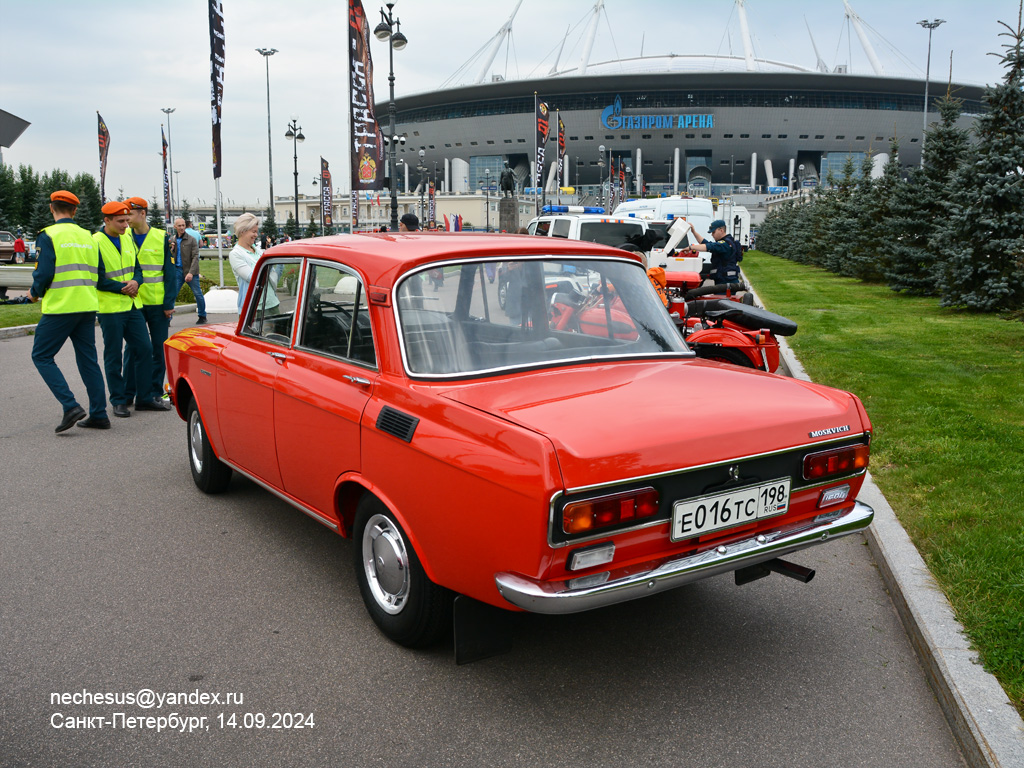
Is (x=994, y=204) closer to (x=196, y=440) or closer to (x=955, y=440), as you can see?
(x=955, y=440)

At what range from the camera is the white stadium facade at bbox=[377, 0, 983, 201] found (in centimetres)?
10731

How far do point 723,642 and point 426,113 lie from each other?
129072 millimetres

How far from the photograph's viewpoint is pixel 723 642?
12.3ft

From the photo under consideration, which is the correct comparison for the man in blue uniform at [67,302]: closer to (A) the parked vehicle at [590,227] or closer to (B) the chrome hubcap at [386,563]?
(B) the chrome hubcap at [386,563]

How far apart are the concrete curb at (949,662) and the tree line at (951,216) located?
1051cm

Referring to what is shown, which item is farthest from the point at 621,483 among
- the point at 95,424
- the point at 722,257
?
the point at 722,257

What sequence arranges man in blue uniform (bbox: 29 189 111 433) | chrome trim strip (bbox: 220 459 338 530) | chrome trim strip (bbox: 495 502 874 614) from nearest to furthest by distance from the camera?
chrome trim strip (bbox: 495 502 874 614) → chrome trim strip (bbox: 220 459 338 530) → man in blue uniform (bbox: 29 189 111 433)

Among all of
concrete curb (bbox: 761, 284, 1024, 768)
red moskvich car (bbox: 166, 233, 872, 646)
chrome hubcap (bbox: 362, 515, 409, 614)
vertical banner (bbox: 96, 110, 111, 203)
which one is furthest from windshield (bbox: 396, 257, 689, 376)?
vertical banner (bbox: 96, 110, 111, 203)

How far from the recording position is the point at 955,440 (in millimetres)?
6785

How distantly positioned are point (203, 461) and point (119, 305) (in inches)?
129

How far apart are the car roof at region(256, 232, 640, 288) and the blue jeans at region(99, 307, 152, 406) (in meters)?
4.55

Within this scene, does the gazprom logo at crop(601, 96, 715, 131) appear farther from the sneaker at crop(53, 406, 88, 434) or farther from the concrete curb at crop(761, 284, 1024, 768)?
the concrete curb at crop(761, 284, 1024, 768)

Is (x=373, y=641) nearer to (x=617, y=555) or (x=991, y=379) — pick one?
(x=617, y=555)

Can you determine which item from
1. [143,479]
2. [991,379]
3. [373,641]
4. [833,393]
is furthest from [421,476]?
[991,379]
